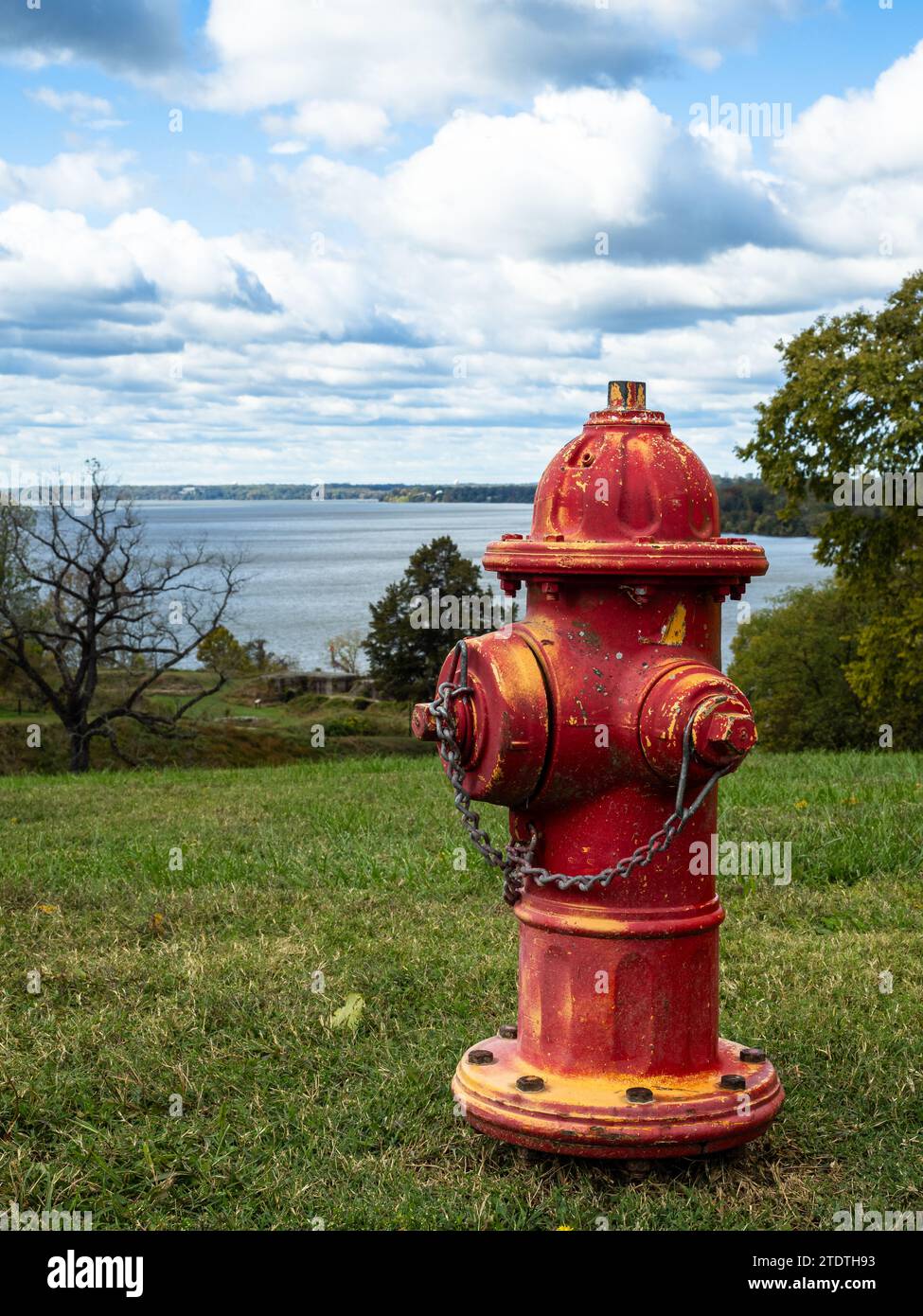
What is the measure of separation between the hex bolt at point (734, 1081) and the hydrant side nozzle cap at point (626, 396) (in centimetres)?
164

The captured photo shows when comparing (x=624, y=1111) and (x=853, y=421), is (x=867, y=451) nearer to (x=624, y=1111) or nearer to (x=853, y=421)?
(x=853, y=421)

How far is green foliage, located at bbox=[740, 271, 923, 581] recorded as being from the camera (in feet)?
81.9

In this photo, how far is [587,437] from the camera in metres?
3.37

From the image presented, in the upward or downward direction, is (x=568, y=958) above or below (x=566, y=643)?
below

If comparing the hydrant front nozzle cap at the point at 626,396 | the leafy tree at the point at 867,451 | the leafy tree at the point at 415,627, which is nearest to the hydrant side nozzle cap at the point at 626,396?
the hydrant front nozzle cap at the point at 626,396

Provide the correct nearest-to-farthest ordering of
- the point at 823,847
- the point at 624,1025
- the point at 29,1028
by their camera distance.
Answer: the point at 624,1025, the point at 29,1028, the point at 823,847

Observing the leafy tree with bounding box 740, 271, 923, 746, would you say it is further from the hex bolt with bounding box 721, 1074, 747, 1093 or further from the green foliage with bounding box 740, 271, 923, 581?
the hex bolt with bounding box 721, 1074, 747, 1093

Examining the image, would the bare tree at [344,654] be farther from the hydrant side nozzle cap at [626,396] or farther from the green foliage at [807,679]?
the hydrant side nozzle cap at [626,396]

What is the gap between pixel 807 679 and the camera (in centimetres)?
4003

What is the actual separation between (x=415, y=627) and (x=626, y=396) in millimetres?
39145

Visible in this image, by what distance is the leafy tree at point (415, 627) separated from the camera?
4316cm
